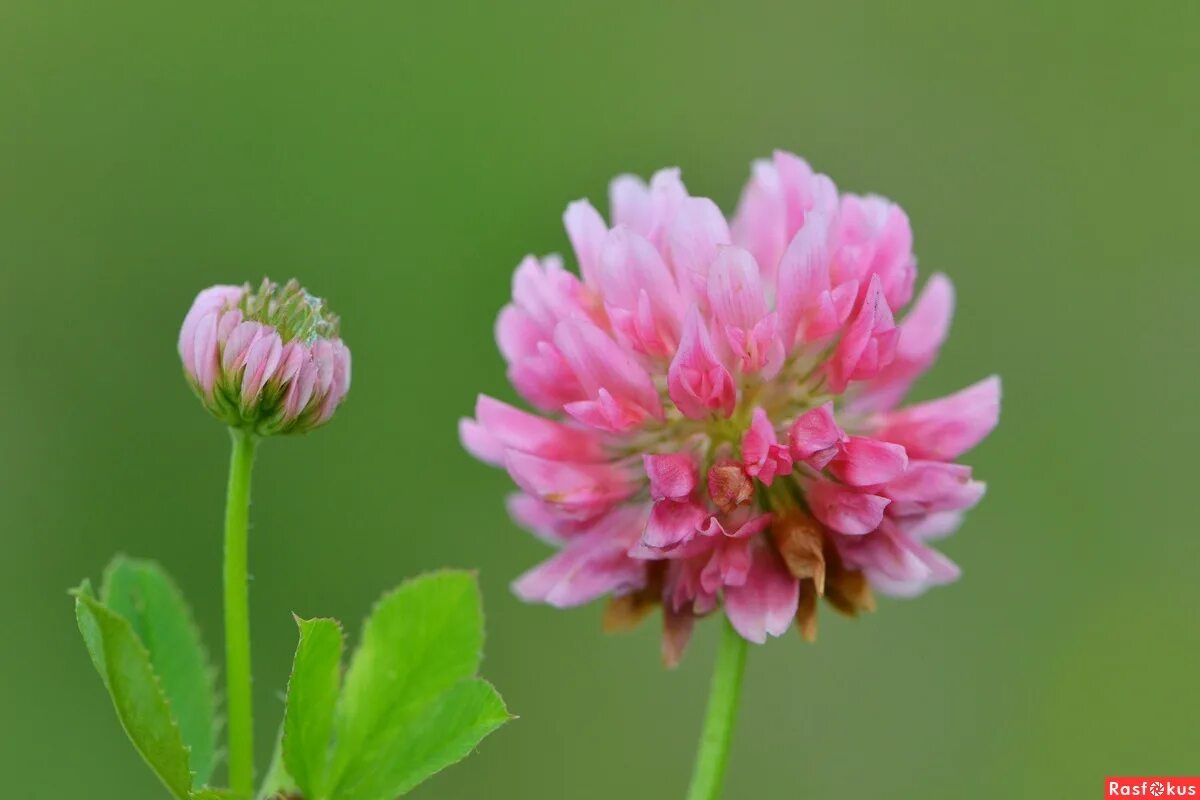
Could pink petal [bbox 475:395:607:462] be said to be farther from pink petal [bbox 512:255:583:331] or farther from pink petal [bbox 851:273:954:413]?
pink petal [bbox 851:273:954:413]

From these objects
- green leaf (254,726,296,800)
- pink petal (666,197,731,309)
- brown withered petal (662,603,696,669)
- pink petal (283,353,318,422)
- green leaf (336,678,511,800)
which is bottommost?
green leaf (254,726,296,800)

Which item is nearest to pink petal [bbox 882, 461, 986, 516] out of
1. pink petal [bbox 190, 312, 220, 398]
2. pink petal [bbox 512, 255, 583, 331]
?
pink petal [bbox 512, 255, 583, 331]

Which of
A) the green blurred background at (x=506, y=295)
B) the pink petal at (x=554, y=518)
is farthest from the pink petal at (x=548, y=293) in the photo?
the green blurred background at (x=506, y=295)

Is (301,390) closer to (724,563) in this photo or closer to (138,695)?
(138,695)

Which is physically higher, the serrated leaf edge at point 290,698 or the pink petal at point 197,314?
the pink petal at point 197,314

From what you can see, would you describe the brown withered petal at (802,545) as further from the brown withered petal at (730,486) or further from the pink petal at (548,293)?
the pink petal at (548,293)

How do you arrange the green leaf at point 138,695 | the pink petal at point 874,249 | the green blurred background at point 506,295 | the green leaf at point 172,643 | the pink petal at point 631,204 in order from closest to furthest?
the green leaf at point 138,695, the green leaf at point 172,643, the pink petal at point 874,249, the pink petal at point 631,204, the green blurred background at point 506,295

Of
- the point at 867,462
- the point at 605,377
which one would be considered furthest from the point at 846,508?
the point at 605,377

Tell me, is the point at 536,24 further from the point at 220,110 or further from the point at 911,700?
the point at 911,700
